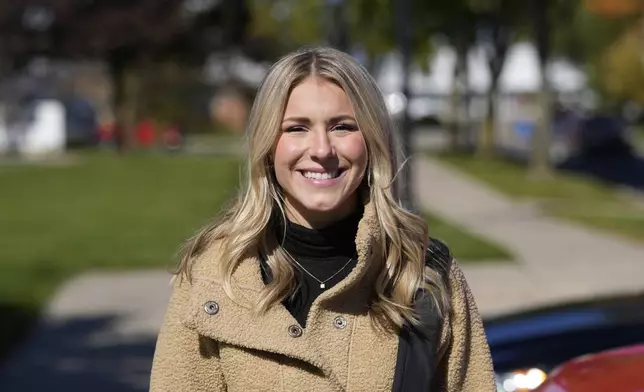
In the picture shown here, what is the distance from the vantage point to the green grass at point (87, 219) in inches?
495

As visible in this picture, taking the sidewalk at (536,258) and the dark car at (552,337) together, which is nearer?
the dark car at (552,337)

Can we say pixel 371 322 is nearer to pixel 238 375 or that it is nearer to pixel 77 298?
pixel 238 375

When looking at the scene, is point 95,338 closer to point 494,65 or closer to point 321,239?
point 321,239

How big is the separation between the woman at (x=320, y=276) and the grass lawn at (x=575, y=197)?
45.0 ft

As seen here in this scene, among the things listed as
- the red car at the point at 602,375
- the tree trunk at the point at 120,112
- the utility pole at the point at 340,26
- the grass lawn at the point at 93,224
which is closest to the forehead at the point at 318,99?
the red car at the point at 602,375

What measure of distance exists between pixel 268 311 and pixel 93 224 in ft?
52.0

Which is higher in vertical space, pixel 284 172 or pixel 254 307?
pixel 284 172

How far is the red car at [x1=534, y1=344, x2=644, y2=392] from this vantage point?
331 cm

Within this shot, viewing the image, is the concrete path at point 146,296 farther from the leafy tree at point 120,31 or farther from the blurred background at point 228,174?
the leafy tree at point 120,31

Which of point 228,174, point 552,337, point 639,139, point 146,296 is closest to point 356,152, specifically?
point 552,337

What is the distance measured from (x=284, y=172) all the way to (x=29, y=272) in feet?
36.6

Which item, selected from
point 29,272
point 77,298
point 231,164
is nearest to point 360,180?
point 77,298

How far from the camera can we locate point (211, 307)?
231 centimetres

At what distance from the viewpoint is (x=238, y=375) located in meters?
2.34
